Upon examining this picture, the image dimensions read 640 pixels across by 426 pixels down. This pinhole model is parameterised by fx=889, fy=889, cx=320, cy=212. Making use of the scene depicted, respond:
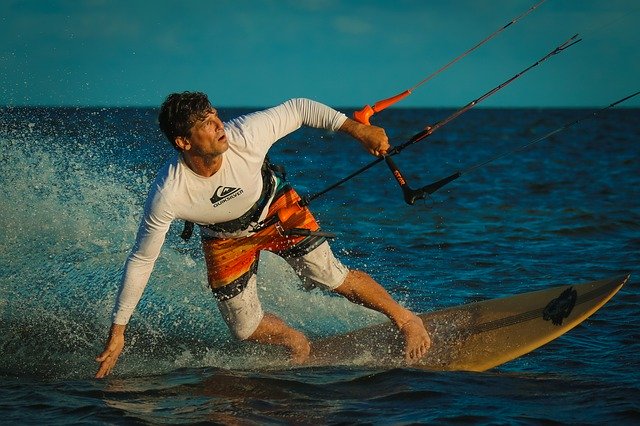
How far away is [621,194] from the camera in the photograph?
17922mm

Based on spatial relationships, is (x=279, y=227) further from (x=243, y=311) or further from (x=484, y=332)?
(x=484, y=332)

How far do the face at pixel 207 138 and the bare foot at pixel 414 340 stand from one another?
2.02 m

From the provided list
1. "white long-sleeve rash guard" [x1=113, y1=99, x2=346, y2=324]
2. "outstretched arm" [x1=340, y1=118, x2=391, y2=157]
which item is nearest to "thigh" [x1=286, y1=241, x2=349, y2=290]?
"white long-sleeve rash guard" [x1=113, y1=99, x2=346, y2=324]

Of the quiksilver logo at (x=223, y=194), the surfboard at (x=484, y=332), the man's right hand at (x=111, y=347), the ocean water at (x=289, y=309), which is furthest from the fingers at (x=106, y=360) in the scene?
the surfboard at (x=484, y=332)

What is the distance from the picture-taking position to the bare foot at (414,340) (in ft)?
21.6

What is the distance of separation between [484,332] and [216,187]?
2.55 meters

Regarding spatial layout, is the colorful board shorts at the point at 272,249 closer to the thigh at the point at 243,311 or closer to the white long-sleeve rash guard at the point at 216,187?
the thigh at the point at 243,311

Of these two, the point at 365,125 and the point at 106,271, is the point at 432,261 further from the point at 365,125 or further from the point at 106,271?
the point at 365,125

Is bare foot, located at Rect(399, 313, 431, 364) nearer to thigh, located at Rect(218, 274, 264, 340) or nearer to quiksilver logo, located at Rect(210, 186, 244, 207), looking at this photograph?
thigh, located at Rect(218, 274, 264, 340)

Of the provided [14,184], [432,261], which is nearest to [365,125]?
[432,261]

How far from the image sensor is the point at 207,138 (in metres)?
5.54

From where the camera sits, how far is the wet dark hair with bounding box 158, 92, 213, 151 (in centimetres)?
553

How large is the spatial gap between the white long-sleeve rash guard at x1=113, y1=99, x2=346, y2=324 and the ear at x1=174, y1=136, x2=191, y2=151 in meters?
0.14

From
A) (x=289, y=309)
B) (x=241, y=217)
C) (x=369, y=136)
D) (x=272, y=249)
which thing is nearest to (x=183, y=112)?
(x=241, y=217)
